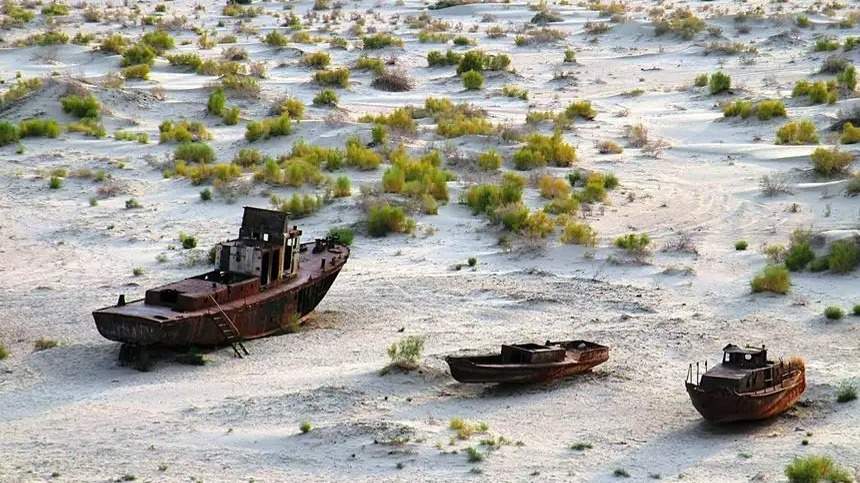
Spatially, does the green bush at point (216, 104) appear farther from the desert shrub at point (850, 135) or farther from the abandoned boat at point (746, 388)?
the abandoned boat at point (746, 388)

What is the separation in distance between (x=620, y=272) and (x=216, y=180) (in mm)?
8577

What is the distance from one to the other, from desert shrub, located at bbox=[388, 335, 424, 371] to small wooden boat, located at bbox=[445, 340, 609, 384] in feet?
2.16

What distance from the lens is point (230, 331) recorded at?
701 inches

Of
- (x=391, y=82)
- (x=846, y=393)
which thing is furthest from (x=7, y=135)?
(x=846, y=393)

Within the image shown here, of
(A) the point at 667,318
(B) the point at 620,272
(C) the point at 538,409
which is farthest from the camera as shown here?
(B) the point at 620,272

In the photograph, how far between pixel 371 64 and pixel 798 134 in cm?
1343

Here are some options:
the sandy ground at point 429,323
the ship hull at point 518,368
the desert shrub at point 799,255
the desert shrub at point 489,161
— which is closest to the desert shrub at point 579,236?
the sandy ground at point 429,323

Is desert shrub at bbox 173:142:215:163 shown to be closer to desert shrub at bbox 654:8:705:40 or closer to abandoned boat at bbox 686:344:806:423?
abandoned boat at bbox 686:344:806:423

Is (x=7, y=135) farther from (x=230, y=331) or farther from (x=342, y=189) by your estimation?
(x=230, y=331)

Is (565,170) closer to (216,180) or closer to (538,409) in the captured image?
(216,180)

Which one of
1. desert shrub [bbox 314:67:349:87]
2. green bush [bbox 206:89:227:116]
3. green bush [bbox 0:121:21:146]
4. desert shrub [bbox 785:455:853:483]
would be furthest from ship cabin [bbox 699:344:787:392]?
→ desert shrub [bbox 314:67:349:87]

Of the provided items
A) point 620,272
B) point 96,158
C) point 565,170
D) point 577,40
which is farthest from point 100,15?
point 620,272

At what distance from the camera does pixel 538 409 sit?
52.3 ft

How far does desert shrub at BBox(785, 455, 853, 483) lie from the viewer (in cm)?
1337
